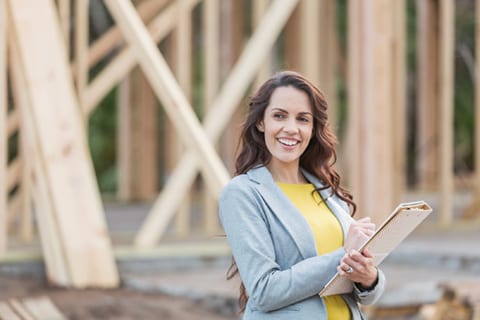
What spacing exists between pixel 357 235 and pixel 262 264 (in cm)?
18

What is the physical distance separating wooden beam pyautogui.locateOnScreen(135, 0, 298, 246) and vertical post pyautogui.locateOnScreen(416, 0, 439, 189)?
20.5 feet

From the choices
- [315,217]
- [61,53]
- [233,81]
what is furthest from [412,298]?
[315,217]

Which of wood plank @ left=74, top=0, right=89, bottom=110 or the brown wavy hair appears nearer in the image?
the brown wavy hair

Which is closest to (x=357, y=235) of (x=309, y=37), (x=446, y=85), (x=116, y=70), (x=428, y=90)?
(x=116, y=70)

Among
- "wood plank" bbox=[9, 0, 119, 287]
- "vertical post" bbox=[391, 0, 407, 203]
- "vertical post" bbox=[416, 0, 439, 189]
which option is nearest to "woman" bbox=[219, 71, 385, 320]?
"wood plank" bbox=[9, 0, 119, 287]

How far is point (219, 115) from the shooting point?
625cm

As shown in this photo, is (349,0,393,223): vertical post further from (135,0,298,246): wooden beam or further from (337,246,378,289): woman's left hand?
(337,246,378,289): woman's left hand

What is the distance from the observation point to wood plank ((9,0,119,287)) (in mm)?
5113

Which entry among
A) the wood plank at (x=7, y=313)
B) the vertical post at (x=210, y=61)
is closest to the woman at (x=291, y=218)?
the wood plank at (x=7, y=313)

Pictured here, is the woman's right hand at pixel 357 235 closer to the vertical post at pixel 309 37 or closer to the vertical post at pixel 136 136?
the vertical post at pixel 309 37

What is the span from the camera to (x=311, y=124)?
175 centimetres

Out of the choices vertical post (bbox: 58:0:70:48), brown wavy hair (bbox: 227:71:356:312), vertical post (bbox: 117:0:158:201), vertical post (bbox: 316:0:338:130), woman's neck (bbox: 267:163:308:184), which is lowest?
vertical post (bbox: 117:0:158:201)

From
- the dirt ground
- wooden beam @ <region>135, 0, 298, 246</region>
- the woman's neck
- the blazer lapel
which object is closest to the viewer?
the blazer lapel

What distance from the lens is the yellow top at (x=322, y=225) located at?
66.7 inches
